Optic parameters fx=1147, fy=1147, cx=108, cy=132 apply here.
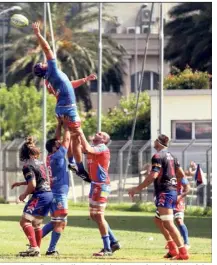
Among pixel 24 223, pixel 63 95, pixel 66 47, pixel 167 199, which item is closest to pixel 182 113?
pixel 66 47

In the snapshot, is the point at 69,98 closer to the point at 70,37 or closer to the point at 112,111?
the point at 70,37

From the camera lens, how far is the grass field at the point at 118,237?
18.8m

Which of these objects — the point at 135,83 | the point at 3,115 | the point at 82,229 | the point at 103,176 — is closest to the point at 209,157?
the point at 82,229

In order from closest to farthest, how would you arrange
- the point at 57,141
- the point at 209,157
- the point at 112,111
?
the point at 57,141
the point at 209,157
the point at 112,111

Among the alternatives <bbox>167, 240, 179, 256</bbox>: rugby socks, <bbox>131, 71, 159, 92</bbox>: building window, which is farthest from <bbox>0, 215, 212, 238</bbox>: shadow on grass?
Result: <bbox>131, 71, 159, 92</bbox>: building window

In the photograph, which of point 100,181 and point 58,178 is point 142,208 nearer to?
point 100,181

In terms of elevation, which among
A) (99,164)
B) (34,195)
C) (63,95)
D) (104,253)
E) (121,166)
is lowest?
(121,166)

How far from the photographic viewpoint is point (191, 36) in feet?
213

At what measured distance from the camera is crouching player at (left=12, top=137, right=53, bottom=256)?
61.1 ft

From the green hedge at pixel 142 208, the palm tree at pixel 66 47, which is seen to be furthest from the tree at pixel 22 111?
the green hedge at pixel 142 208

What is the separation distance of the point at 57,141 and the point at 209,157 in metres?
23.9

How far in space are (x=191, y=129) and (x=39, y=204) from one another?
33.7 metres

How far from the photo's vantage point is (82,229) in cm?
2772

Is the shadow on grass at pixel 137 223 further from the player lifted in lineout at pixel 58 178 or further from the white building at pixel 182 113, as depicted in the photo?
the white building at pixel 182 113
